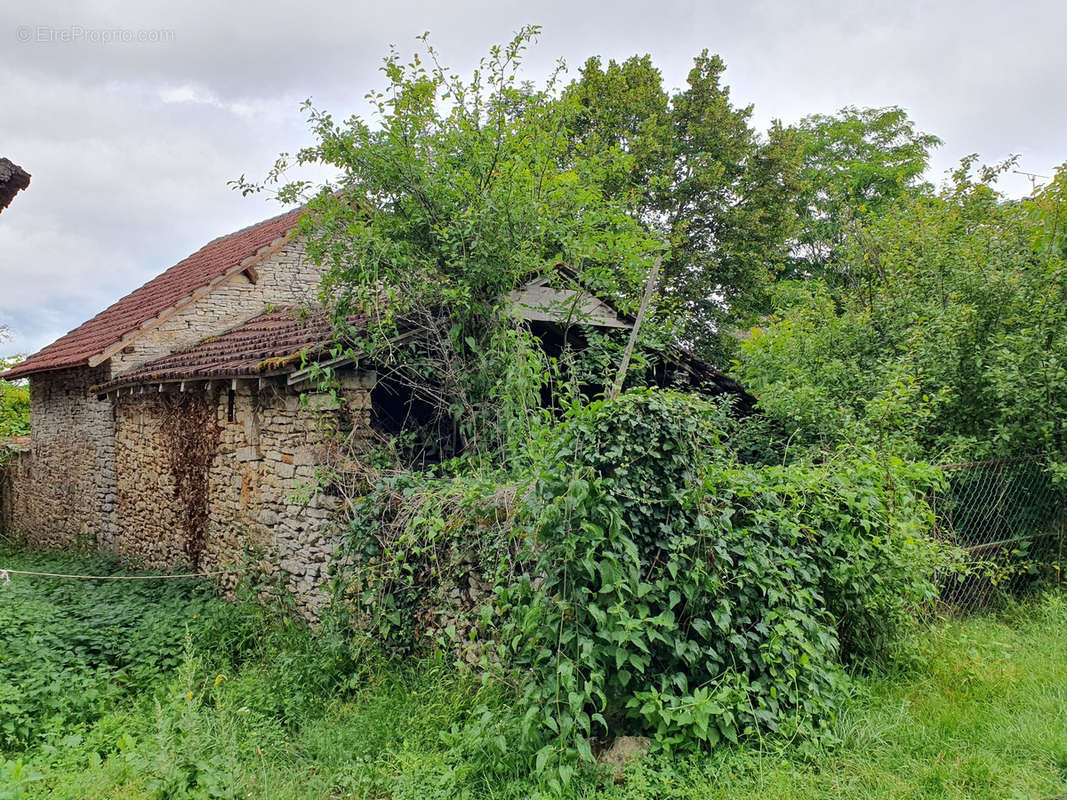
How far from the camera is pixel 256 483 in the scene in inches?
307

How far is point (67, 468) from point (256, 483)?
7609mm

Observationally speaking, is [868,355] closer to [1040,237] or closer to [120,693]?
[1040,237]

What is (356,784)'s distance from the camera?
157 inches

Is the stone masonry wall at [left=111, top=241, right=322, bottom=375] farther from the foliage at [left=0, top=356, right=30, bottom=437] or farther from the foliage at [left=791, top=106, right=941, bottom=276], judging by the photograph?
the foliage at [left=791, top=106, right=941, bottom=276]

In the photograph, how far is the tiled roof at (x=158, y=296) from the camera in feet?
36.1

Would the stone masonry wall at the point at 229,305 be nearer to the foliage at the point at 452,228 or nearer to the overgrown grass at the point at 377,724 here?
the foliage at the point at 452,228

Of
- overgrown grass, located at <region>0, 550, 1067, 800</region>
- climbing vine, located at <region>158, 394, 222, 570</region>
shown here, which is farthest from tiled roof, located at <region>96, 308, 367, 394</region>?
overgrown grass, located at <region>0, 550, 1067, 800</region>

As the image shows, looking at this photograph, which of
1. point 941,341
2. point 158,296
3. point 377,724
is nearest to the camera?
point 377,724

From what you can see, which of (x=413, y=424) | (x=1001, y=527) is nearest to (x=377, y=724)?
(x=413, y=424)

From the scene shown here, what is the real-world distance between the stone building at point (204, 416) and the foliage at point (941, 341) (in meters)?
1.67

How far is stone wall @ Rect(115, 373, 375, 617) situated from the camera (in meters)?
6.86

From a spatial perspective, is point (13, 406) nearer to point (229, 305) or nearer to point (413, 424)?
point (229, 305)

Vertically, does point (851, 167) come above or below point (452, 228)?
above

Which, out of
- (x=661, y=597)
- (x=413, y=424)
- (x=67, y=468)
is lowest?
(x=661, y=597)
